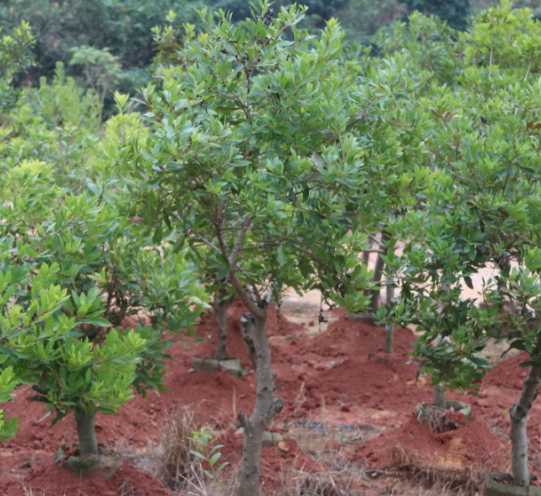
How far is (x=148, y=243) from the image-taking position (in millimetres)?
4699

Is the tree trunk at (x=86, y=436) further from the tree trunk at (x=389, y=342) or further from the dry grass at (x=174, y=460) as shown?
the tree trunk at (x=389, y=342)

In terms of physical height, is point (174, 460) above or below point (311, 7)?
below

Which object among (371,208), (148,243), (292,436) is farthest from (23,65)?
(371,208)

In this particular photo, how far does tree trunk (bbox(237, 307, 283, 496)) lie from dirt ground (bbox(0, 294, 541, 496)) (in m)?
0.49

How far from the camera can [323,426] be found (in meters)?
6.85

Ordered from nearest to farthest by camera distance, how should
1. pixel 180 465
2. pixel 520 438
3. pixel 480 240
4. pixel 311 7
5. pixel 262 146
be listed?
1. pixel 262 146
2. pixel 480 240
3. pixel 520 438
4. pixel 180 465
5. pixel 311 7

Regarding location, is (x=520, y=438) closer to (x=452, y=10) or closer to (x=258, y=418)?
(x=258, y=418)

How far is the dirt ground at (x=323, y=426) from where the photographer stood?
5203mm

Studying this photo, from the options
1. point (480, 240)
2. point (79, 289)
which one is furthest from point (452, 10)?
point (79, 289)

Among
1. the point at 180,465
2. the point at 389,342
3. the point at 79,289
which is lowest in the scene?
the point at 389,342

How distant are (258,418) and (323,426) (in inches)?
96.1

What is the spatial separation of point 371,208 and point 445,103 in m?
1.36

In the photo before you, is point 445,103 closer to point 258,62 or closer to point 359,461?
point 258,62

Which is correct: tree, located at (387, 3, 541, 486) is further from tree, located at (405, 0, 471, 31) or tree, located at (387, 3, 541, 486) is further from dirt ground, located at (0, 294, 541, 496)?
tree, located at (405, 0, 471, 31)
